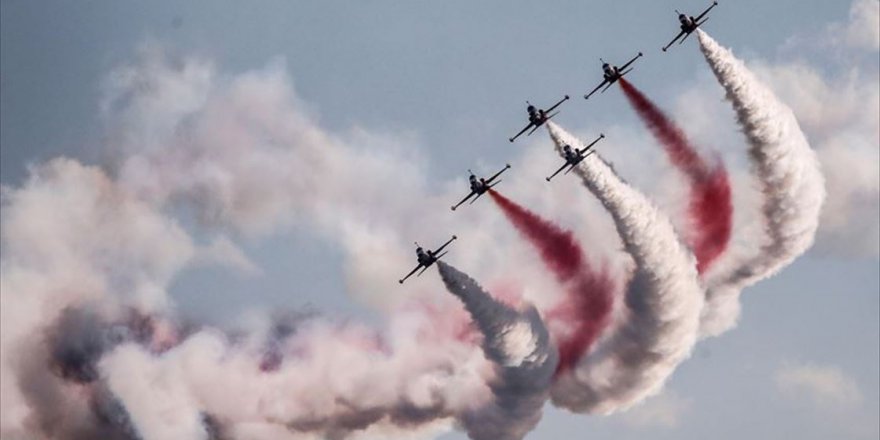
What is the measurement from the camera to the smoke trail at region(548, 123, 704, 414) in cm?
11481

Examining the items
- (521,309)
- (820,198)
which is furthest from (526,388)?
(820,198)

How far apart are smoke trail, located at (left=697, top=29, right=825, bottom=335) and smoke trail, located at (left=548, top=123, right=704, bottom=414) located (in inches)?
211

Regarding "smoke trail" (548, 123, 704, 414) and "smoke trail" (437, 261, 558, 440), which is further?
"smoke trail" (437, 261, 558, 440)

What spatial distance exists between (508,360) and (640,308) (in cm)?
875

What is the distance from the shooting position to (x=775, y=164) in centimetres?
11531

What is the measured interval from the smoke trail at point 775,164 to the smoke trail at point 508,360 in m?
14.1

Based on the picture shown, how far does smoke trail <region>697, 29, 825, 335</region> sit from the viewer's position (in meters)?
114

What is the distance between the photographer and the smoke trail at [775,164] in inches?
4505

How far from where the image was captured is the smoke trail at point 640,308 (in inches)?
4520

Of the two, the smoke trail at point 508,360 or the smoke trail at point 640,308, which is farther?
the smoke trail at point 508,360

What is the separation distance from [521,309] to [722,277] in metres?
12.9

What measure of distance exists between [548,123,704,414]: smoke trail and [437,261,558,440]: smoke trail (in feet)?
10.3

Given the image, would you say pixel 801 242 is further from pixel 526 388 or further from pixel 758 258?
pixel 526 388

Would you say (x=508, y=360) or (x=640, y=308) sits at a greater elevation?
(x=508, y=360)
